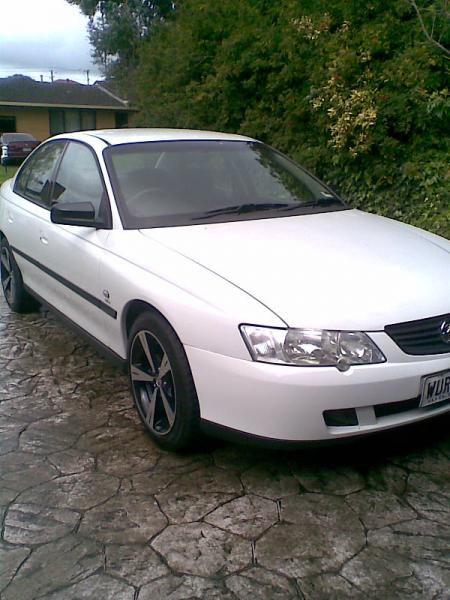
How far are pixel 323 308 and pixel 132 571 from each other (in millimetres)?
1288

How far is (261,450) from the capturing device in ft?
11.2

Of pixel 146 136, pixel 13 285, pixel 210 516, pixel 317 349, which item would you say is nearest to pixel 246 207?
pixel 146 136

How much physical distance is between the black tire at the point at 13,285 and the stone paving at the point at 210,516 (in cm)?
185

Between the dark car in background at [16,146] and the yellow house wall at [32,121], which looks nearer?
the dark car in background at [16,146]

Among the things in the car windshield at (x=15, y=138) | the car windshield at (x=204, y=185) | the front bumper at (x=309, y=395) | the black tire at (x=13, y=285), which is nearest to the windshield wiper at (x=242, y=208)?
the car windshield at (x=204, y=185)

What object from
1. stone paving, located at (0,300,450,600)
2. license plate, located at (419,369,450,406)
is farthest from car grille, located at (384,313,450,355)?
stone paving, located at (0,300,450,600)

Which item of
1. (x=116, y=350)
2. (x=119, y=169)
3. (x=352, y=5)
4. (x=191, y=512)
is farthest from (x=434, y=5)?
(x=191, y=512)

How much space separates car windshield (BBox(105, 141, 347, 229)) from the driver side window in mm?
138

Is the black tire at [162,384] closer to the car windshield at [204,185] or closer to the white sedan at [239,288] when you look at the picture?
the white sedan at [239,288]

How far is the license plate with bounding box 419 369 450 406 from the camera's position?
9.46ft

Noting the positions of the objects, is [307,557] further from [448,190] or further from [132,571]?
[448,190]

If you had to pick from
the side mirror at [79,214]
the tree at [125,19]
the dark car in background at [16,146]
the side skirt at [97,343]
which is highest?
the tree at [125,19]

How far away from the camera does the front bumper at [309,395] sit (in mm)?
2729

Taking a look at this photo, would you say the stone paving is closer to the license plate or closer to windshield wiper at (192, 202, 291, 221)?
the license plate
